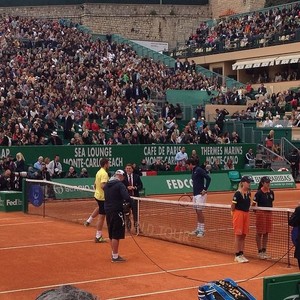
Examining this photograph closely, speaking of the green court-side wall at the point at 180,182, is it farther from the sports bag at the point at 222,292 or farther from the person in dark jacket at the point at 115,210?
the sports bag at the point at 222,292

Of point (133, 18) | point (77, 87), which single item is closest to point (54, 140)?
point (77, 87)

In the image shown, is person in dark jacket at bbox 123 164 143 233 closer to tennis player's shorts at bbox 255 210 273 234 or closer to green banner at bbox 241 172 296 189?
tennis player's shorts at bbox 255 210 273 234

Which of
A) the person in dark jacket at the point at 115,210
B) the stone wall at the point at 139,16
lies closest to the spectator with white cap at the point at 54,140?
the person in dark jacket at the point at 115,210

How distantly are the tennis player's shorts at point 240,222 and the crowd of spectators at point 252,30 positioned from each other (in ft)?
120

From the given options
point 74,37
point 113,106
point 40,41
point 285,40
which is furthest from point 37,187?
point 285,40

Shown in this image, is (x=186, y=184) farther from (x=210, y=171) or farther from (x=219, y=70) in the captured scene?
(x=219, y=70)

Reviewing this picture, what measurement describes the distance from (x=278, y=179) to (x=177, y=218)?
15.5m

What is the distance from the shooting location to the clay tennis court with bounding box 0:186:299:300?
416 inches

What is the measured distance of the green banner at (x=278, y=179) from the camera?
31645 mm

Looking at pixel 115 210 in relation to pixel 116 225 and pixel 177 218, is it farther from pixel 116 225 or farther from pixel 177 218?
pixel 177 218

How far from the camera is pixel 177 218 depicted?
57.9ft

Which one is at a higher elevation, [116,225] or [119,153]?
[119,153]

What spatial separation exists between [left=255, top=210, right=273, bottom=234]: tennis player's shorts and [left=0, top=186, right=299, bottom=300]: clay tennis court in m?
0.66

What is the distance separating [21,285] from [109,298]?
175 centimetres
